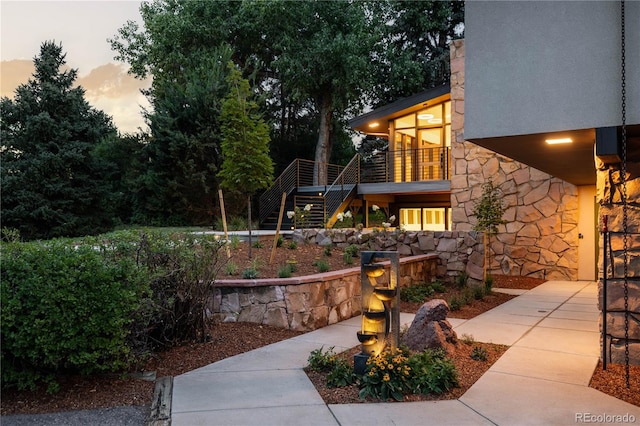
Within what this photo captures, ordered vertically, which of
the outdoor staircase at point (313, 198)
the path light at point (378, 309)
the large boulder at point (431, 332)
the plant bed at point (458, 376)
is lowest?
the plant bed at point (458, 376)

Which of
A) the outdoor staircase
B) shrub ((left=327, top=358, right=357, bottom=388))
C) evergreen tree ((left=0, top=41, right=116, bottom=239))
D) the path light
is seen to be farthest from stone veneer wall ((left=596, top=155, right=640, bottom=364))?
evergreen tree ((left=0, top=41, right=116, bottom=239))

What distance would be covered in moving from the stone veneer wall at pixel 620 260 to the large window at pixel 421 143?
12.1 meters

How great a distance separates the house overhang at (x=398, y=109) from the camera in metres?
15.8

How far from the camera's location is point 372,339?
462 cm

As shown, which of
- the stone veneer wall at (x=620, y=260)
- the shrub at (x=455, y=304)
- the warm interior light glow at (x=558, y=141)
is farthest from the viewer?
the shrub at (x=455, y=304)

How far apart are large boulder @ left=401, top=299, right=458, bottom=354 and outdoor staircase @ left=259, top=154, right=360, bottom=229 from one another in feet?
33.4

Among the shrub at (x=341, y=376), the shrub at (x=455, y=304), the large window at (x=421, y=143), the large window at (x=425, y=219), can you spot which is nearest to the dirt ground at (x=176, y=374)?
the shrub at (x=341, y=376)

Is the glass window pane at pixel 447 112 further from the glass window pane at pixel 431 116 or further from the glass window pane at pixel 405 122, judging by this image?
the glass window pane at pixel 405 122

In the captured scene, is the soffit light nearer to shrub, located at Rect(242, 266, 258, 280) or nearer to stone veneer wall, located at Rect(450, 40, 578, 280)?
stone veneer wall, located at Rect(450, 40, 578, 280)

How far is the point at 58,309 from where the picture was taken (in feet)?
12.7

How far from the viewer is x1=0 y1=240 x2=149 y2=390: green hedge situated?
12.6ft

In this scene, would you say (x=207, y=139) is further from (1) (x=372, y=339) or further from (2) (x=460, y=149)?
(1) (x=372, y=339)

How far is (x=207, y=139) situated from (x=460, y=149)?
361 inches

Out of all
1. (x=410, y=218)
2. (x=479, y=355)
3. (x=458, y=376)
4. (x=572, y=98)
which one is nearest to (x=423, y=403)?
(x=458, y=376)
